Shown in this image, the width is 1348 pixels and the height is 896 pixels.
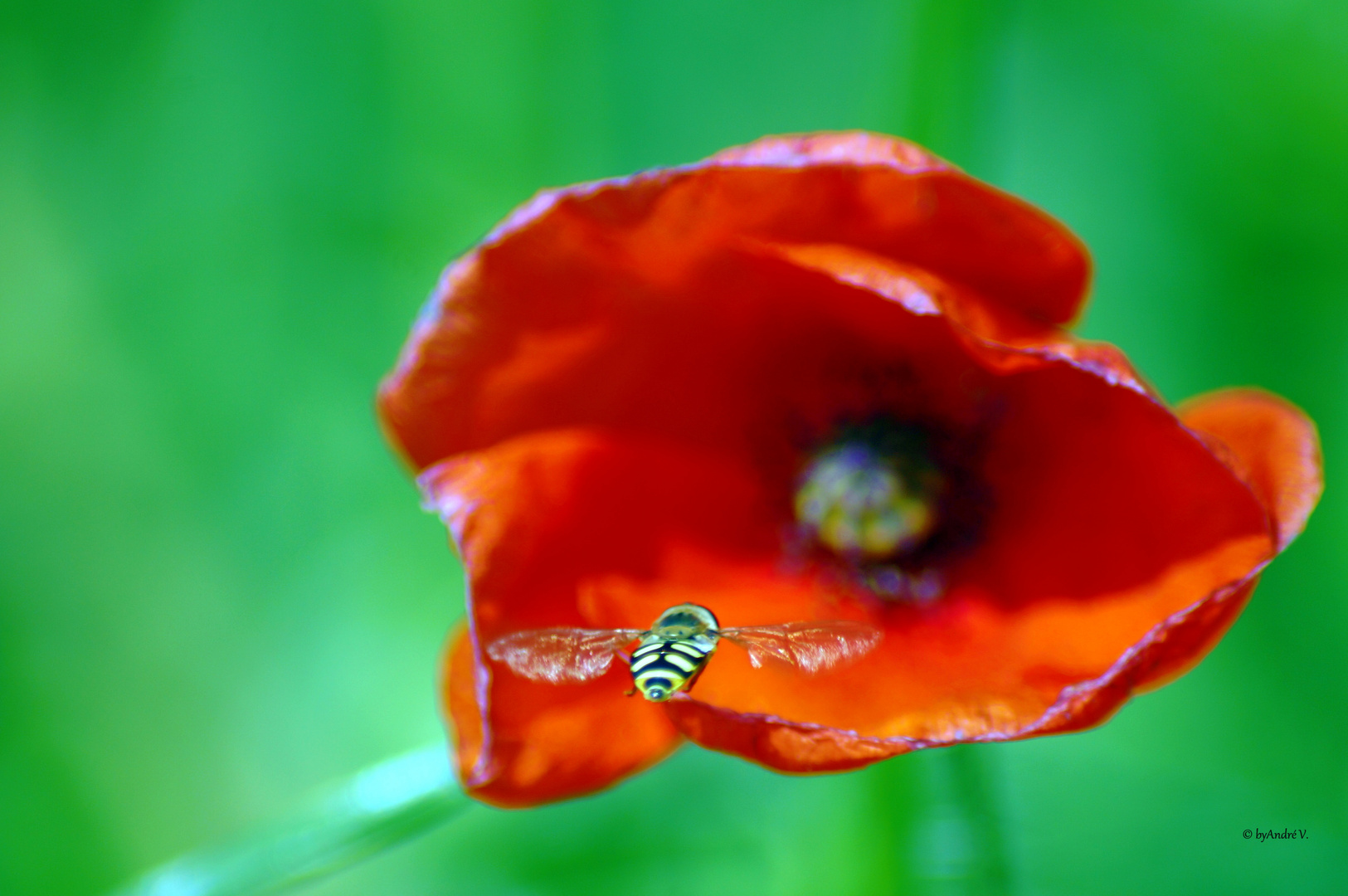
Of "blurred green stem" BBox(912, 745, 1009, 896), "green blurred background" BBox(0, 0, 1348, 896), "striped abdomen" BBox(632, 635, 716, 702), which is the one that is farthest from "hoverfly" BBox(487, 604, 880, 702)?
"green blurred background" BBox(0, 0, 1348, 896)

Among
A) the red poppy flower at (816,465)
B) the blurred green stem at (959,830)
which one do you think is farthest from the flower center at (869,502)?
the blurred green stem at (959,830)

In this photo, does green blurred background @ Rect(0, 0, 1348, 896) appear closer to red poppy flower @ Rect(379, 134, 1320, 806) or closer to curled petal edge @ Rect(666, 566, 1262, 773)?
red poppy flower @ Rect(379, 134, 1320, 806)

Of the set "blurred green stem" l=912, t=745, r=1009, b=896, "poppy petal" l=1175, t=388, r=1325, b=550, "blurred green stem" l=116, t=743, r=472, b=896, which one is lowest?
"blurred green stem" l=912, t=745, r=1009, b=896

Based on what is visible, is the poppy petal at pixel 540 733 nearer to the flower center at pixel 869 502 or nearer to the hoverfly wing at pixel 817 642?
the hoverfly wing at pixel 817 642

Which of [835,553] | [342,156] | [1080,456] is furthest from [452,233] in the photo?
[1080,456]

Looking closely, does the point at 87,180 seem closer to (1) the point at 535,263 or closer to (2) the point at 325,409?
(2) the point at 325,409

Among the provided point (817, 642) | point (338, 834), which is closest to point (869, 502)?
point (817, 642)
